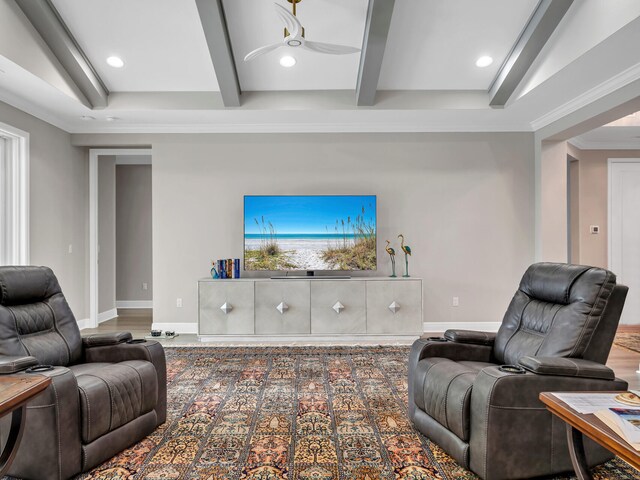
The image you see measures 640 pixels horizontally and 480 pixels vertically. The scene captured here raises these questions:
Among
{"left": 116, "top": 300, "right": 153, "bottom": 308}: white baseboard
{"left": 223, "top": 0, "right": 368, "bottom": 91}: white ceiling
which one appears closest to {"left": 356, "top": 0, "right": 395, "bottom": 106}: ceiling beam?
{"left": 223, "top": 0, "right": 368, "bottom": 91}: white ceiling

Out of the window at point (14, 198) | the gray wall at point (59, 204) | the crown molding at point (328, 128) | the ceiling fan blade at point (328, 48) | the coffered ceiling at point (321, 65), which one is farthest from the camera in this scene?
the crown molding at point (328, 128)

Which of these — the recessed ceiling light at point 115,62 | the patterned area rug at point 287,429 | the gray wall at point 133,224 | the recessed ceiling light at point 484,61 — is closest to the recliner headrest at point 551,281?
the patterned area rug at point 287,429

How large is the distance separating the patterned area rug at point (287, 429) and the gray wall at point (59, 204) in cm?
221

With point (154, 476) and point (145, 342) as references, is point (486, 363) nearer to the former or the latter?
point (154, 476)

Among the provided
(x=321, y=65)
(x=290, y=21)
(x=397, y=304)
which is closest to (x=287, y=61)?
(x=321, y=65)

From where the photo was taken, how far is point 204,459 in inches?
83.9

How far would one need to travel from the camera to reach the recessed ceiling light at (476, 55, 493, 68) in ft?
13.2

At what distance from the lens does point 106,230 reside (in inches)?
244

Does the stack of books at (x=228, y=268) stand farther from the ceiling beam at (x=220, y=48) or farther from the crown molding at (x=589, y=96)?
the crown molding at (x=589, y=96)

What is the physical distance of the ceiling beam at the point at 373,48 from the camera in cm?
333

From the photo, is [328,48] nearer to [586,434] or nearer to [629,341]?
[586,434]

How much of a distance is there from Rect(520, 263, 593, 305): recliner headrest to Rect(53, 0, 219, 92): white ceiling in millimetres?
3375

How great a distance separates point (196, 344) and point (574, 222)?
5267 mm

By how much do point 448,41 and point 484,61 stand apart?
0.48 meters
